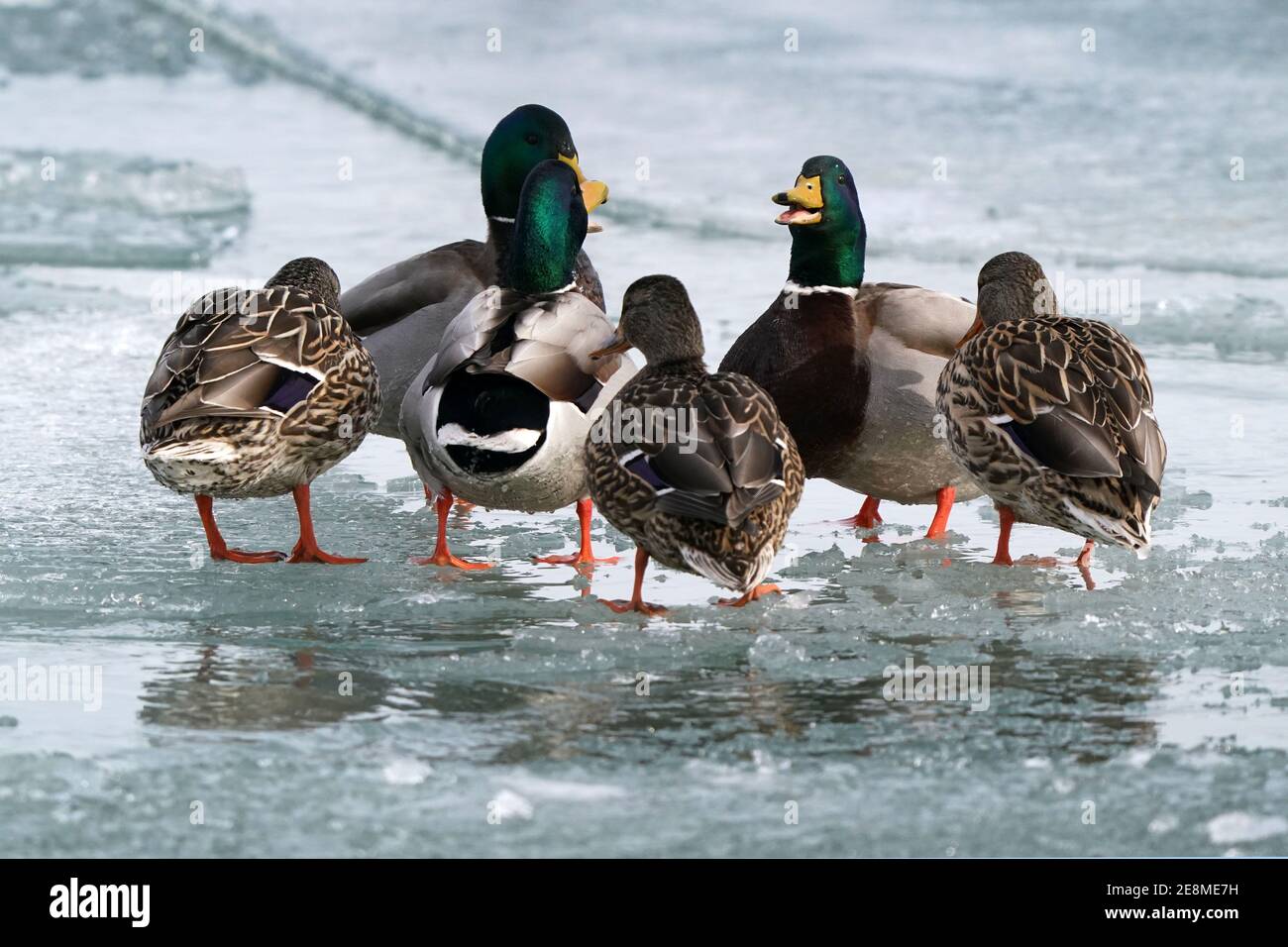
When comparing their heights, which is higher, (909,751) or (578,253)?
(578,253)

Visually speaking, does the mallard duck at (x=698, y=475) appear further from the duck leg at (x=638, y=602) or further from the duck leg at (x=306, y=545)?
the duck leg at (x=306, y=545)

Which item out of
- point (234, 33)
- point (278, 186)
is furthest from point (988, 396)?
point (234, 33)

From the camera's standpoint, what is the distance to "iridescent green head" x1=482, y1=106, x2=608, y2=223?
6.57 metres

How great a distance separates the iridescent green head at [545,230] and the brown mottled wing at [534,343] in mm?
303

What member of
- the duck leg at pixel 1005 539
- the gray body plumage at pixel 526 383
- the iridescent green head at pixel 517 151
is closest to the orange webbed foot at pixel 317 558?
the gray body plumage at pixel 526 383

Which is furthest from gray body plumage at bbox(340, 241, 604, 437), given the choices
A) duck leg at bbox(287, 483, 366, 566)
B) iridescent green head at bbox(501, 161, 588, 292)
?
duck leg at bbox(287, 483, 366, 566)

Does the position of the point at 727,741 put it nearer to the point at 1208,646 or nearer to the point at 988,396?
the point at 1208,646

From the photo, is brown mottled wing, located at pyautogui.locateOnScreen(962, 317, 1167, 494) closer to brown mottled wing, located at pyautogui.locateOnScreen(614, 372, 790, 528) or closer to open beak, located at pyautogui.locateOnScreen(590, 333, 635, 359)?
brown mottled wing, located at pyautogui.locateOnScreen(614, 372, 790, 528)

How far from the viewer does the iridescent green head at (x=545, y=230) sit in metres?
5.86

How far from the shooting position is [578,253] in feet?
21.3

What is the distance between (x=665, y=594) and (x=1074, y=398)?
117cm

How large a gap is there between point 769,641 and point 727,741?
0.62m

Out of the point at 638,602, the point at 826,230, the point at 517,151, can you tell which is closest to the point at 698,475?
the point at 638,602

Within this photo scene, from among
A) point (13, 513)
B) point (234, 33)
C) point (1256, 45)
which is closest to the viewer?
point (13, 513)
